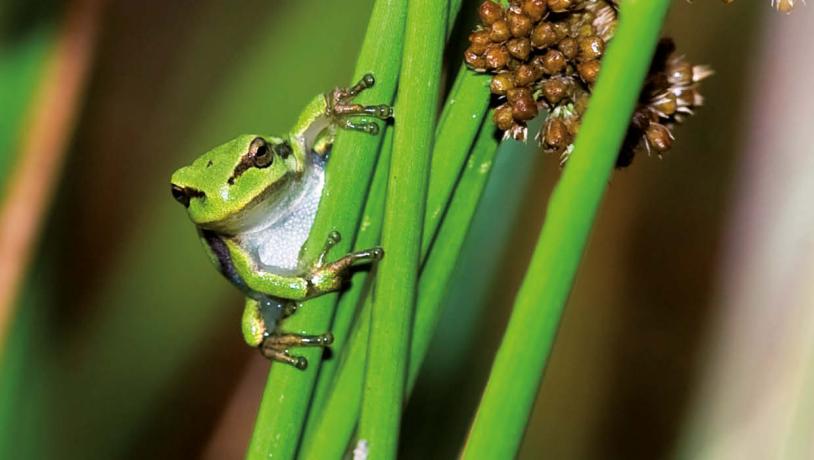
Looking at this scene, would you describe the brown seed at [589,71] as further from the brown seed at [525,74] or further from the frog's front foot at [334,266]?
the frog's front foot at [334,266]

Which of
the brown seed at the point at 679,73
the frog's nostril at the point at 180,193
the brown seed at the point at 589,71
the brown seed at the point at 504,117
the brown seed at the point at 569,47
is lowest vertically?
the frog's nostril at the point at 180,193

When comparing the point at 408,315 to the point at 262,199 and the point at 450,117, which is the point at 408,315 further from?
the point at 262,199

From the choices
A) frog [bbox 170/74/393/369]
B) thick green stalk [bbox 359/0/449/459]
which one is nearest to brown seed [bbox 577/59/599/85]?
thick green stalk [bbox 359/0/449/459]

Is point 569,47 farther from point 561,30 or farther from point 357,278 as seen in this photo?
point 357,278

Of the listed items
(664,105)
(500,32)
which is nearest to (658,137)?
(664,105)

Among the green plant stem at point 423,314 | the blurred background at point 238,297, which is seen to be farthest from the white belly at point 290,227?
the green plant stem at point 423,314

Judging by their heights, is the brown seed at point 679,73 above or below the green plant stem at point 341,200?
above
